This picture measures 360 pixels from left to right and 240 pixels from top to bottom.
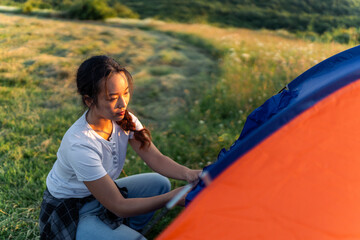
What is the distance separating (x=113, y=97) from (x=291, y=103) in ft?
2.57

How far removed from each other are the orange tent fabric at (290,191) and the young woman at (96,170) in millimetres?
386

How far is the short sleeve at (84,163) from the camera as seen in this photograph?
145 cm

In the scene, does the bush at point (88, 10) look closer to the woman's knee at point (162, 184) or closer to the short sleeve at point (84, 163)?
the woman's knee at point (162, 184)

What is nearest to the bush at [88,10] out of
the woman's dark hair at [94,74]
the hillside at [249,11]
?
the hillside at [249,11]

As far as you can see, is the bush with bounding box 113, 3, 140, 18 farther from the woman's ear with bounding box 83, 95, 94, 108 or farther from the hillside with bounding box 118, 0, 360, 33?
the woman's ear with bounding box 83, 95, 94, 108

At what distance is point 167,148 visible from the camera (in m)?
3.07

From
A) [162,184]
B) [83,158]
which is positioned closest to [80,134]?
[83,158]

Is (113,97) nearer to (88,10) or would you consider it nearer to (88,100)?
(88,100)

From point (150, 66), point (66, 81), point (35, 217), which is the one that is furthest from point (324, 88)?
point (150, 66)

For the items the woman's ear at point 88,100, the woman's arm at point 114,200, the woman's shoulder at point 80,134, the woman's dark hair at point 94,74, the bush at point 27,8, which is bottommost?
the woman's arm at point 114,200

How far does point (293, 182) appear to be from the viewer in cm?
111

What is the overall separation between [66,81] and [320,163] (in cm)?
408

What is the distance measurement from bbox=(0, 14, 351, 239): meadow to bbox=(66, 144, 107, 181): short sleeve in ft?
1.44

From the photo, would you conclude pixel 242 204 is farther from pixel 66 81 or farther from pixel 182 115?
pixel 66 81
